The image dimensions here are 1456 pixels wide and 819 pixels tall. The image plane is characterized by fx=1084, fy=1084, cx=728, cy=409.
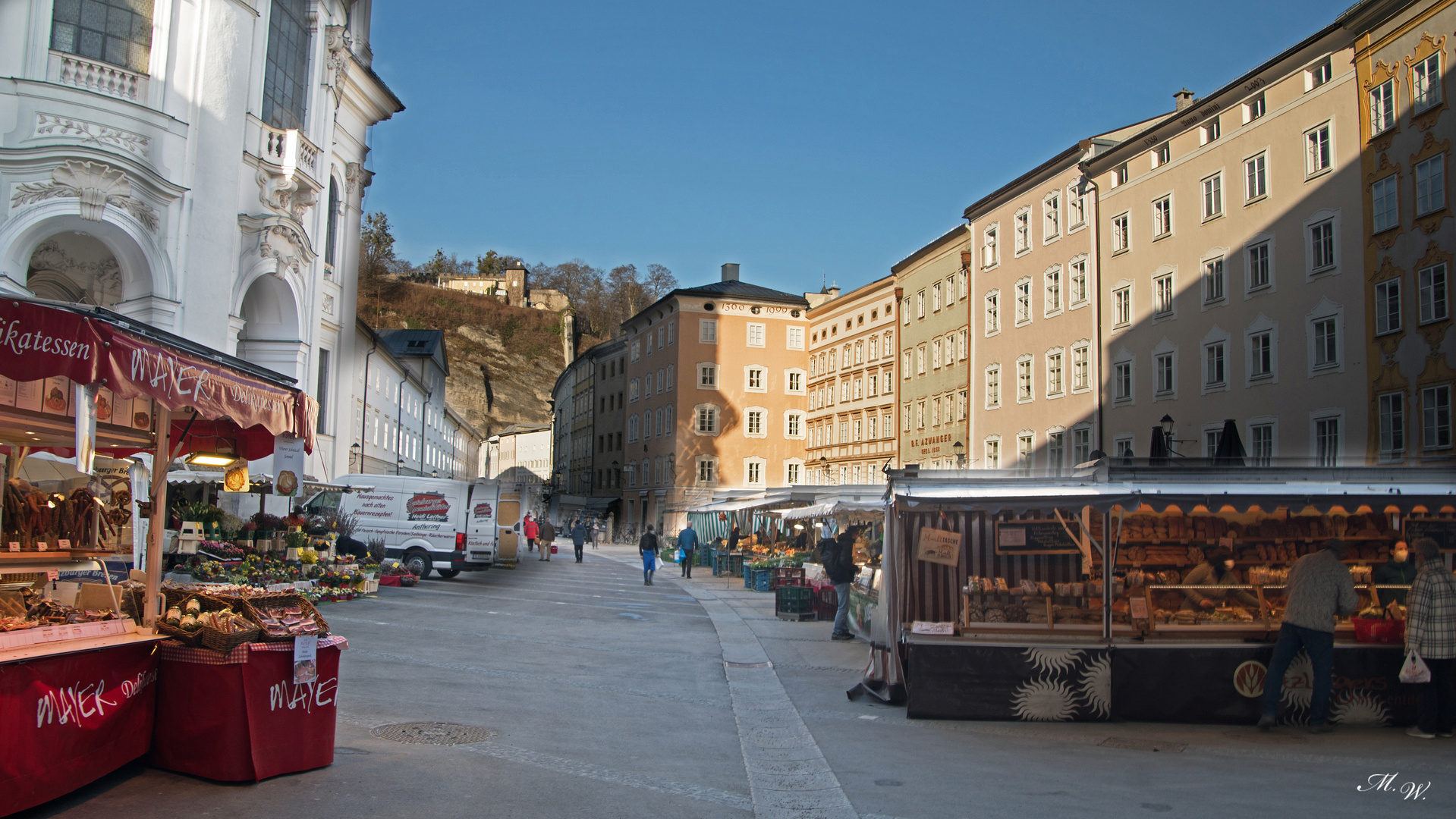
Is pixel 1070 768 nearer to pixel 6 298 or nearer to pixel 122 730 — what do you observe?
pixel 122 730

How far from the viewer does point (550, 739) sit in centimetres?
887

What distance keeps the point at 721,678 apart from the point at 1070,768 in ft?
17.6

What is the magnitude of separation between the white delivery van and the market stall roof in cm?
1916

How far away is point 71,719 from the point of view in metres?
6.33

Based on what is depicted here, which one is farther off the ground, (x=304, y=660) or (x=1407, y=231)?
(x=1407, y=231)

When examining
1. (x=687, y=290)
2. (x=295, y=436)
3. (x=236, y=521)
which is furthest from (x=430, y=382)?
(x=295, y=436)

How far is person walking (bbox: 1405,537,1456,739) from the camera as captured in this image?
378 inches

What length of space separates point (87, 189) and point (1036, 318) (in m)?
32.4

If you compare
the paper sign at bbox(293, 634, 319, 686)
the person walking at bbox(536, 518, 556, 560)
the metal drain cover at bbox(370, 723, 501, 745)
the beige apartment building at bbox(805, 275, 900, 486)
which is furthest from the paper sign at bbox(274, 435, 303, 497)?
the beige apartment building at bbox(805, 275, 900, 486)

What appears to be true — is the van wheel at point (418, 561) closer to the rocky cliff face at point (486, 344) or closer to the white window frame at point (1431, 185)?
the white window frame at point (1431, 185)

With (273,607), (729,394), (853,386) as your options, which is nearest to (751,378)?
(729,394)

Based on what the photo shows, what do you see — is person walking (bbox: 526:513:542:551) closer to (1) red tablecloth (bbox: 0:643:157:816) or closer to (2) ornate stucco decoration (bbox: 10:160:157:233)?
(2) ornate stucco decoration (bbox: 10:160:157:233)

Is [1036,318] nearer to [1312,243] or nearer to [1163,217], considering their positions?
[1163,217]

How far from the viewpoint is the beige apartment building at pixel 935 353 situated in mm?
48469
